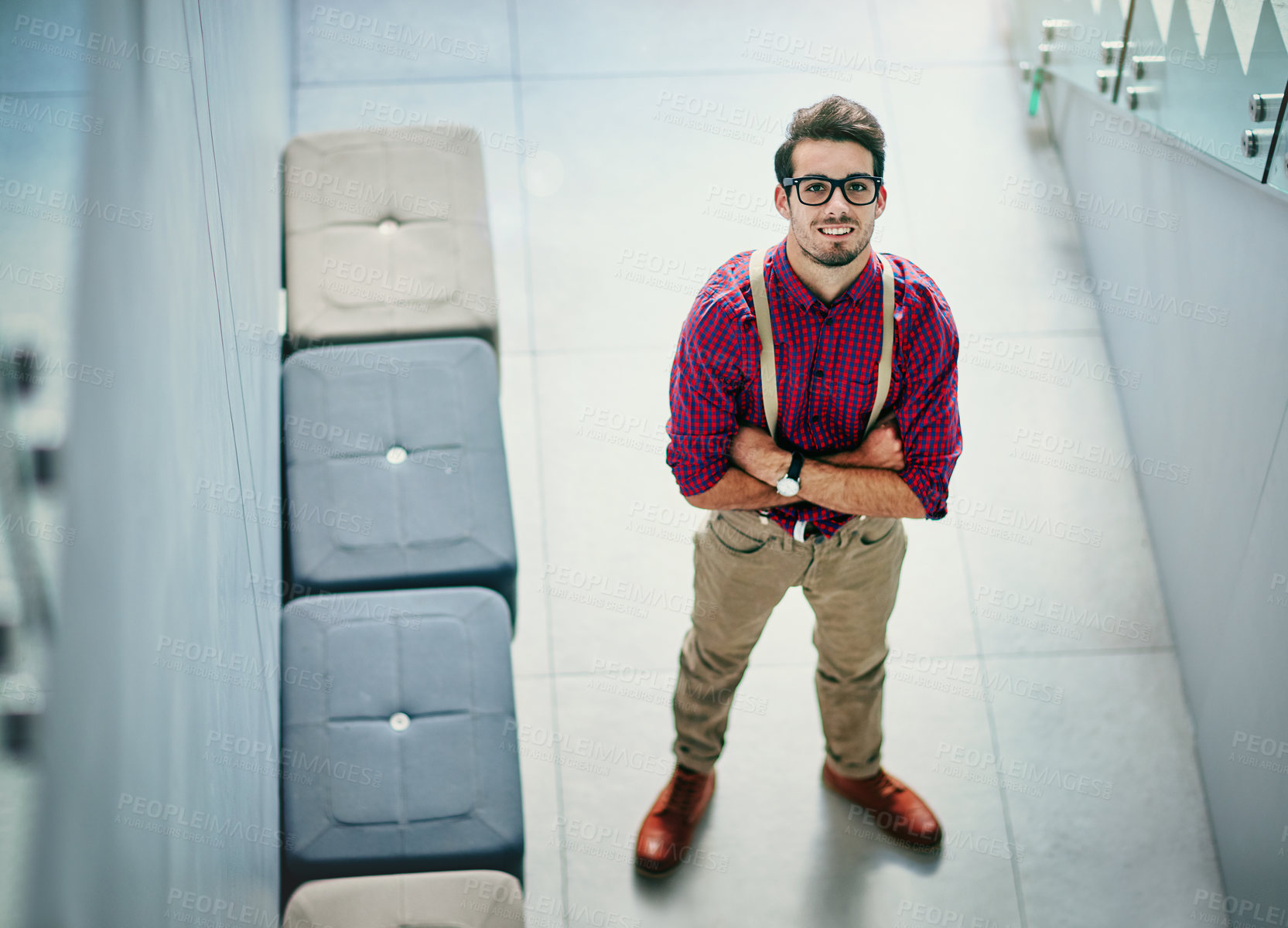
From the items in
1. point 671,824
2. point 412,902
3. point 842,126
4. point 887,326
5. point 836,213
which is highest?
point 842,126

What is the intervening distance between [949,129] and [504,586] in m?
2.82

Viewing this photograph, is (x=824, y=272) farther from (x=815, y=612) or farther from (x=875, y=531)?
(x=815, y=612)

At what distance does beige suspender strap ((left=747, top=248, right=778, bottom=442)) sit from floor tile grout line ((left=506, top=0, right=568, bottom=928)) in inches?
57.2

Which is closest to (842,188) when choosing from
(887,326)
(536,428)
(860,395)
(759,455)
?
(887,326)

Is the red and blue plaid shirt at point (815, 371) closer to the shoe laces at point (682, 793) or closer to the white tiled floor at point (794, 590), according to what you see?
the shoe laces at point (682, 793)

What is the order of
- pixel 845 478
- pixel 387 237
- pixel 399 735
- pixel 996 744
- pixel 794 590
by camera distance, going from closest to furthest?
pixel 845 478 → pixel 399 735 → pixel 996 744 → pixel 387 237 → pixel 794 590

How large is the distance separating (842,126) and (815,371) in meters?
0.46

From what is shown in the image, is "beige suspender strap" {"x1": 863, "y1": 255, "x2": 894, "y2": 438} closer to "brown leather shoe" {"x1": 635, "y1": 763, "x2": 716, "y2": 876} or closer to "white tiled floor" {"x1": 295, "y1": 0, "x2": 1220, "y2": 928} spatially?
"brown leather shoe" {"x1": 635, "y1": 763, "x2": 716, "y2": 876}

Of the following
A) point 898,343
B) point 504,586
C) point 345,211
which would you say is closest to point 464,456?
point 504,586

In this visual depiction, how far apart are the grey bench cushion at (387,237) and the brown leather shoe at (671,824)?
1.34 metres

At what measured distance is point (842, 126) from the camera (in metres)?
2.15

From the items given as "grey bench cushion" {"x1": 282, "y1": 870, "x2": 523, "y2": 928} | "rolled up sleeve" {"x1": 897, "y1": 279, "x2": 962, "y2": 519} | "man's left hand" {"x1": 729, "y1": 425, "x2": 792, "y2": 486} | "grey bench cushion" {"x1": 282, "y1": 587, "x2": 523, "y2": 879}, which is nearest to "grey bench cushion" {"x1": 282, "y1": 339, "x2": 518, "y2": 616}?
"grey bench cushion" {"x1": 282, "y1": 587, "x2": 523, "y2": 879}

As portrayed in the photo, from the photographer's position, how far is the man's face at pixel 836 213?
2.15 metres

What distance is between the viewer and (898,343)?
90.3 inches
